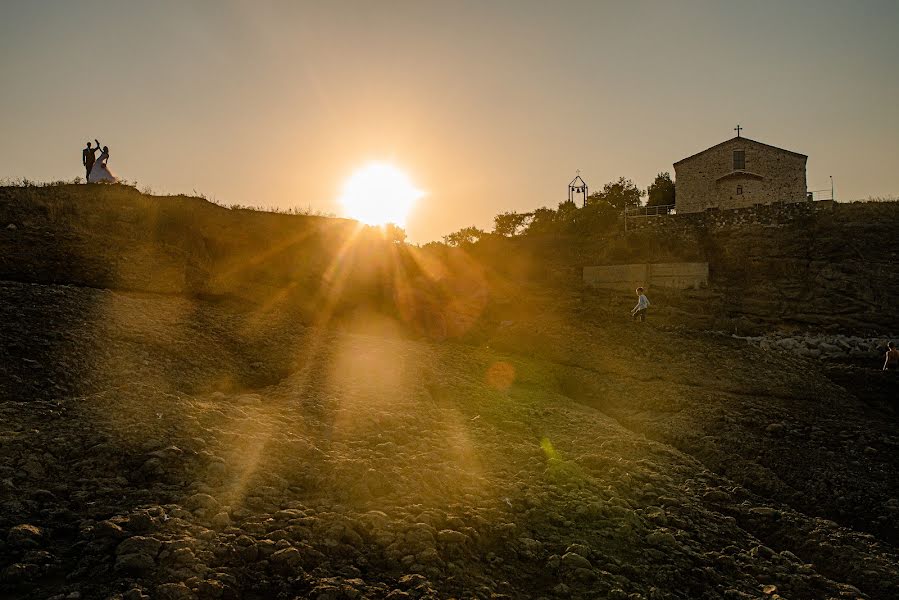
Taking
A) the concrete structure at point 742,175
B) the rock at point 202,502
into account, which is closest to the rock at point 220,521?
the rock at point 202,502

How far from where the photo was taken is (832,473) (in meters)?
8.32

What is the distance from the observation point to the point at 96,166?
15.6 m

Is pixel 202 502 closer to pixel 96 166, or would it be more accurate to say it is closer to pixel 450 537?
pixel 450 537

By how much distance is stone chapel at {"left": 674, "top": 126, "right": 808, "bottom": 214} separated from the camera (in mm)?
38844

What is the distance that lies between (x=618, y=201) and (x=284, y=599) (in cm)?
4982

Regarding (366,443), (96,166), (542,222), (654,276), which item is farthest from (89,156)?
(542,222)

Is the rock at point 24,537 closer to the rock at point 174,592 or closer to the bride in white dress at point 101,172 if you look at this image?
the rock at point 174,592

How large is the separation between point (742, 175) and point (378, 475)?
4163 cm

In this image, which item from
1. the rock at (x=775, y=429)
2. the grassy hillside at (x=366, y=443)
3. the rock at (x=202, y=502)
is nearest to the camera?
the grassy hillside at (x=366, y=443)

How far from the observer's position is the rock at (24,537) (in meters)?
3.80

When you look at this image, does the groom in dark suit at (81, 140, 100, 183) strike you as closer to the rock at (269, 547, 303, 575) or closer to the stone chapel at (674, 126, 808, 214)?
the rock at (269, 547, 303, 575)

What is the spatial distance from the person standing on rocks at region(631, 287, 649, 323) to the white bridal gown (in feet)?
55.5

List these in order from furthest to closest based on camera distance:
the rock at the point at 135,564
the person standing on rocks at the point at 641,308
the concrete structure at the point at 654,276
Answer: the concrete structure at the point at 654,276 → the person standing on rocks at the point at 641,308 → the rock at the point at 135,564

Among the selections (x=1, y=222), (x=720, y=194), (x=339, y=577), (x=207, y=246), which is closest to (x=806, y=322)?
(x=720, y=194)
